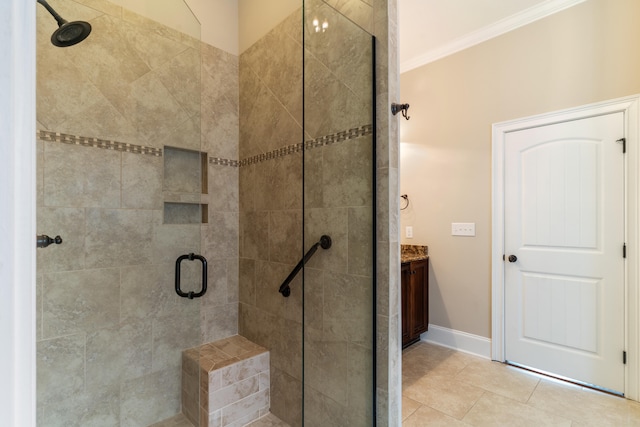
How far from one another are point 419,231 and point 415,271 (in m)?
0.57

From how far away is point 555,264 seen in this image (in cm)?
241

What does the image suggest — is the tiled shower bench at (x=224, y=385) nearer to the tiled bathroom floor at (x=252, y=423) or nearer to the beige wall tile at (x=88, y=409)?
the tiled bathroom floor at (x=252, y=423)

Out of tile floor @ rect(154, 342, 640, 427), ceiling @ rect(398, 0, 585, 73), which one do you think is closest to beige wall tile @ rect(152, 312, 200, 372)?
tile floor @ rect(154, 342, 640, 427)

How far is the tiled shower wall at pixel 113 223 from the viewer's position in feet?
4.95

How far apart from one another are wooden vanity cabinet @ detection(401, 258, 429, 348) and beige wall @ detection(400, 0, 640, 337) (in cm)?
11

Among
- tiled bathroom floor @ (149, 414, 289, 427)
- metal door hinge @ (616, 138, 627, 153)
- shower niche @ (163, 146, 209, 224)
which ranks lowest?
tiled bathroom floor @ (149, 414, 289, 427)

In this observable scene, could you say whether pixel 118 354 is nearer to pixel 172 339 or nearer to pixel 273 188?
pixel 172 339

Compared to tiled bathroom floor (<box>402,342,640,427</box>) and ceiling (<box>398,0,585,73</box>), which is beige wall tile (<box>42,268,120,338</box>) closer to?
tiled bathroom floor (<box>402,342,640,427</box>)

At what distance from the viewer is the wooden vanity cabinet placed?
9.04ft

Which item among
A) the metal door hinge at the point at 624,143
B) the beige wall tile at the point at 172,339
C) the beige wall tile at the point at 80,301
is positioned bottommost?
the beige wall tile at the point at 172,339

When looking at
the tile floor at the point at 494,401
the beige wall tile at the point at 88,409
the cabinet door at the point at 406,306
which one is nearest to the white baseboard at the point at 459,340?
the tile floor at the point at 494,401

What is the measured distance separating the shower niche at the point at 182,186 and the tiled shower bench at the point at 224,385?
0.96m
